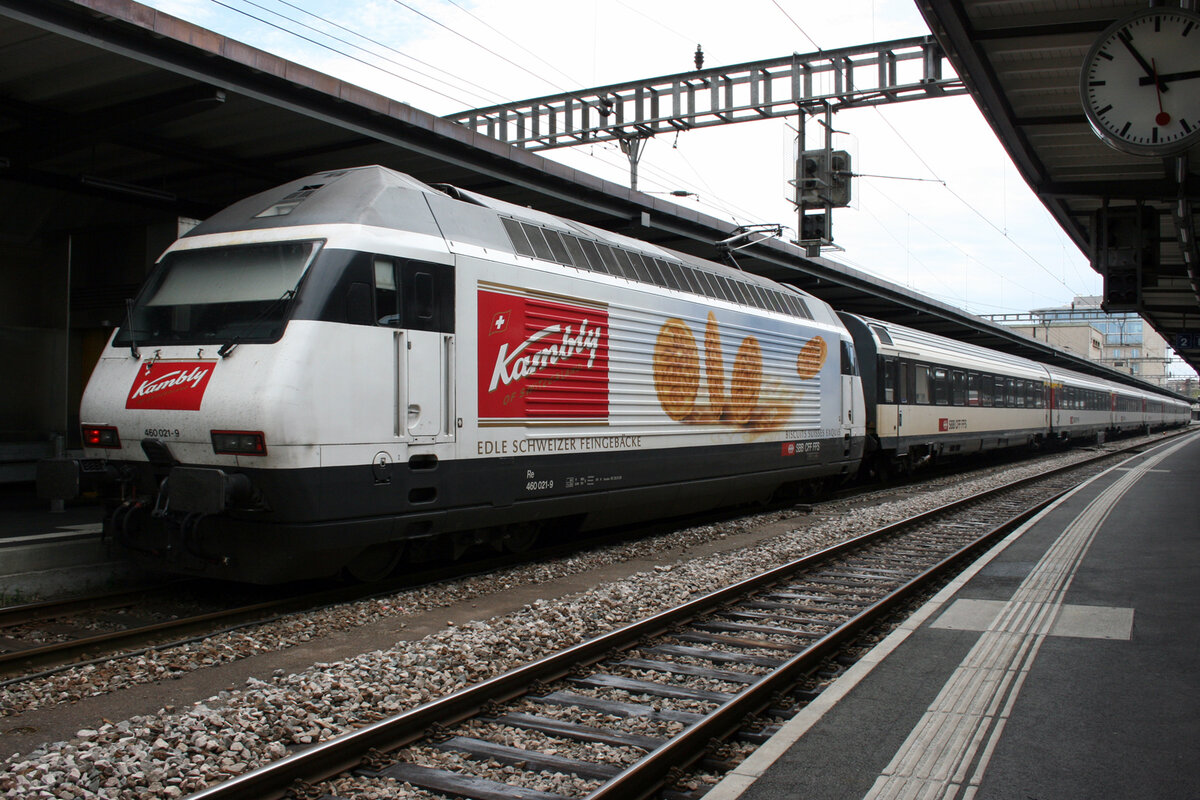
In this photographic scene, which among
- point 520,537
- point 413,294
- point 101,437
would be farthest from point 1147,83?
point 101,437

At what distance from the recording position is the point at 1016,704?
4801 mm

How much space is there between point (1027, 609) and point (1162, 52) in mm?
4158

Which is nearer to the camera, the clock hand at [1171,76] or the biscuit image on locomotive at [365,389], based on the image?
the clock hand at [1171,76]

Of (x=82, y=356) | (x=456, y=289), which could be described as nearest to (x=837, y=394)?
Answer: (x=456, y=289)

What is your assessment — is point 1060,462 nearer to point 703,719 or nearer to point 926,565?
point 926,565

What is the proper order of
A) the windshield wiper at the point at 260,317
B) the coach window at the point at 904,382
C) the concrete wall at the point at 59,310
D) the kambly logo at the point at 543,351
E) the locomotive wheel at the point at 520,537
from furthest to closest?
the coach window at the point at 904,382 < the concrete wall at the point at 59,310 < the locomotive wheel at the point at 520,537 < the kambly logo at the point at 543,351 < the windshield wiper at the point at 260,317

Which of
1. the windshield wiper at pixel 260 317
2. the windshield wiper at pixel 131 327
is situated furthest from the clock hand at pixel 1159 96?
the windshield wiper at pixel 131 327

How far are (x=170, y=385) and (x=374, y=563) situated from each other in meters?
2.25

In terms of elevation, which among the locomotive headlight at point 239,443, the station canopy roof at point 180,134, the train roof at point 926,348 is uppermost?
the station canopy roof at point 180,134

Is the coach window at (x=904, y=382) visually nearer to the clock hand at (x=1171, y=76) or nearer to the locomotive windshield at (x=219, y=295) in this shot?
the clock hand at (x=1171, y=76)

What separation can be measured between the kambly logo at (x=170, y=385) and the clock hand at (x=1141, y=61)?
23.4 feet

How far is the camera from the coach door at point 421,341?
7551 mm

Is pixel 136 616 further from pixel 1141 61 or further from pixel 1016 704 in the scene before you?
pixel 1141 61

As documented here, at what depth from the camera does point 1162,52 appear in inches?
260
